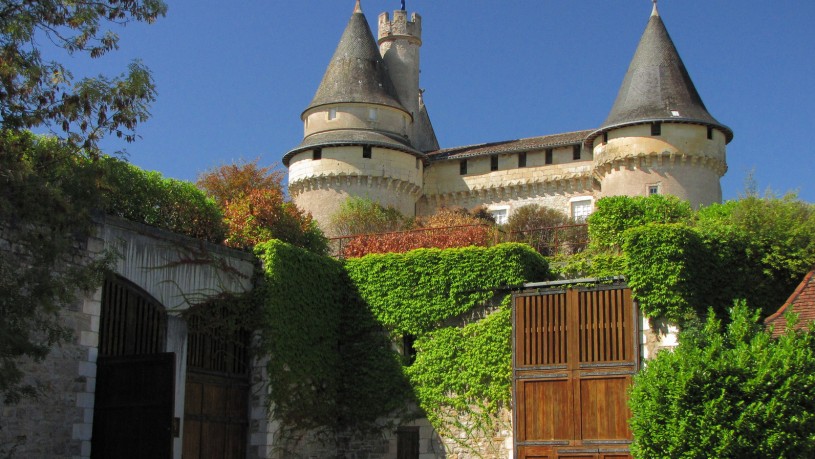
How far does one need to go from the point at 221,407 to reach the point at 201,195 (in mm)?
4549

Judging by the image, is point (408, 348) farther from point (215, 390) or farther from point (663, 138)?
point (663, 138)

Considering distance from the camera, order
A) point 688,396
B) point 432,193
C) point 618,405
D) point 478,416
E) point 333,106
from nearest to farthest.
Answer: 1. point 688,396
2. point 618,405
3. point 478,416
4. point 333,106
5. point 432,193

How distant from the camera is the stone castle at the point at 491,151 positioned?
119ft

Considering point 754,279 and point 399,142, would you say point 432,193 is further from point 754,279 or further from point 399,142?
point 754,279

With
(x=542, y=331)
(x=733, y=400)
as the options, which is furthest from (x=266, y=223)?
(x=733, y=400)

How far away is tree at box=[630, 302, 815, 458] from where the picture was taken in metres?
16.9

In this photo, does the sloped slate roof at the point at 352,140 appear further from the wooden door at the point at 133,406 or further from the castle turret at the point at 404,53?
the wooden door at the point at 133,406

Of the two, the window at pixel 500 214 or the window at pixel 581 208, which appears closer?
the window at pixel 581 208

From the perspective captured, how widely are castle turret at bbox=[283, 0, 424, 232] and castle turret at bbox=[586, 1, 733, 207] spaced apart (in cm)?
751

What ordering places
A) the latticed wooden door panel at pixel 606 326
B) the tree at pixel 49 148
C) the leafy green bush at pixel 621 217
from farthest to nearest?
the leafy green bush at pixel 621 217 < the latticed wooden door panel at pixel 606 326 < the tree at pixel 49 148

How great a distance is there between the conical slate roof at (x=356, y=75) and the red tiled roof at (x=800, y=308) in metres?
21.2

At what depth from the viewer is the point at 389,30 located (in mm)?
44156

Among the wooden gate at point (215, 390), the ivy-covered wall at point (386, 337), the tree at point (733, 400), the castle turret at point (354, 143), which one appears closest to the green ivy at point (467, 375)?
the ivy-covered wall at point (386, 337)

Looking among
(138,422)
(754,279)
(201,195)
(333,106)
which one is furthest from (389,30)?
(138,422)
